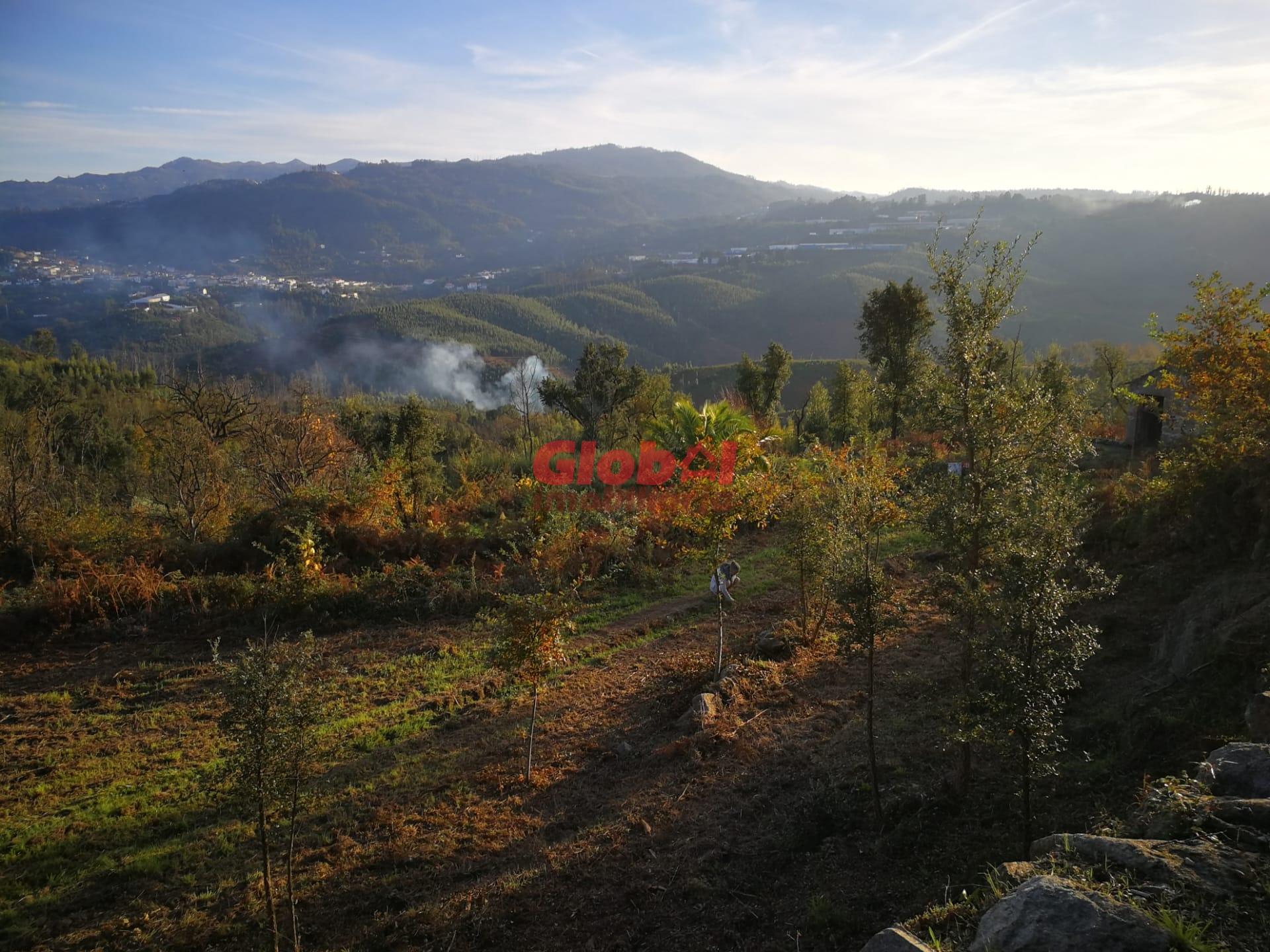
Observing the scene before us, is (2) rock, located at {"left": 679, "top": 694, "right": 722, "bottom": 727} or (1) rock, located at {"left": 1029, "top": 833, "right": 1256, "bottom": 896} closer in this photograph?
(1) rock, located at {"left": 1029, "top": 833, "right": 1256, "bottom": 896}

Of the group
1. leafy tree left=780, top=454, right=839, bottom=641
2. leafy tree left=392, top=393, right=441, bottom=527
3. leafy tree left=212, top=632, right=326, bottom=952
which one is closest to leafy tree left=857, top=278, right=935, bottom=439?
leafy tree left=780, top=454, right=839, bottom=641

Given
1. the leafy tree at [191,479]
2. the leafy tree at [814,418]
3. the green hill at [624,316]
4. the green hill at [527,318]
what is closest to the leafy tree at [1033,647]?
the leafy tree at [191,479]

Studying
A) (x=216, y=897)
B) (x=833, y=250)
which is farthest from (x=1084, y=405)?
(x=833, y=250)

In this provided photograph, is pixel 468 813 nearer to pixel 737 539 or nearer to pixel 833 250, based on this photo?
pixel 737 539

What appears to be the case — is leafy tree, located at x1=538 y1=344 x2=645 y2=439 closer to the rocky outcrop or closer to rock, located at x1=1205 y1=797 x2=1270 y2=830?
the rocky outcrop

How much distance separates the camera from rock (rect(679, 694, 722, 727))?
28.4 ft

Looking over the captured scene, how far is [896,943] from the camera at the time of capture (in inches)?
140

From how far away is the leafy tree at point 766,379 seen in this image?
26750 millimetres

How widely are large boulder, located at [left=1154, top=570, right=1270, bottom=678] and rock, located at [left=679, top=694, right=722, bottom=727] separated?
17.2 feet

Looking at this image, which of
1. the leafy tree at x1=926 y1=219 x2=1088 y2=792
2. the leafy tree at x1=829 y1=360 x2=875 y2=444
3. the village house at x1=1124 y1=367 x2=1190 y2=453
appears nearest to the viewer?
the leafy tree at x1=926 y1=219 x2=1088 y2=792

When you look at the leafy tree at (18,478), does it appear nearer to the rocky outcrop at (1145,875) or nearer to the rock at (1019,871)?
the rocky outcrop at (1145,875)

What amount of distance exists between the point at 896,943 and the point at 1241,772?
2.97 meters

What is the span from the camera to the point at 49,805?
7.43 m

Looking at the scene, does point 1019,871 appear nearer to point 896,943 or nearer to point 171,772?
point 896,943
